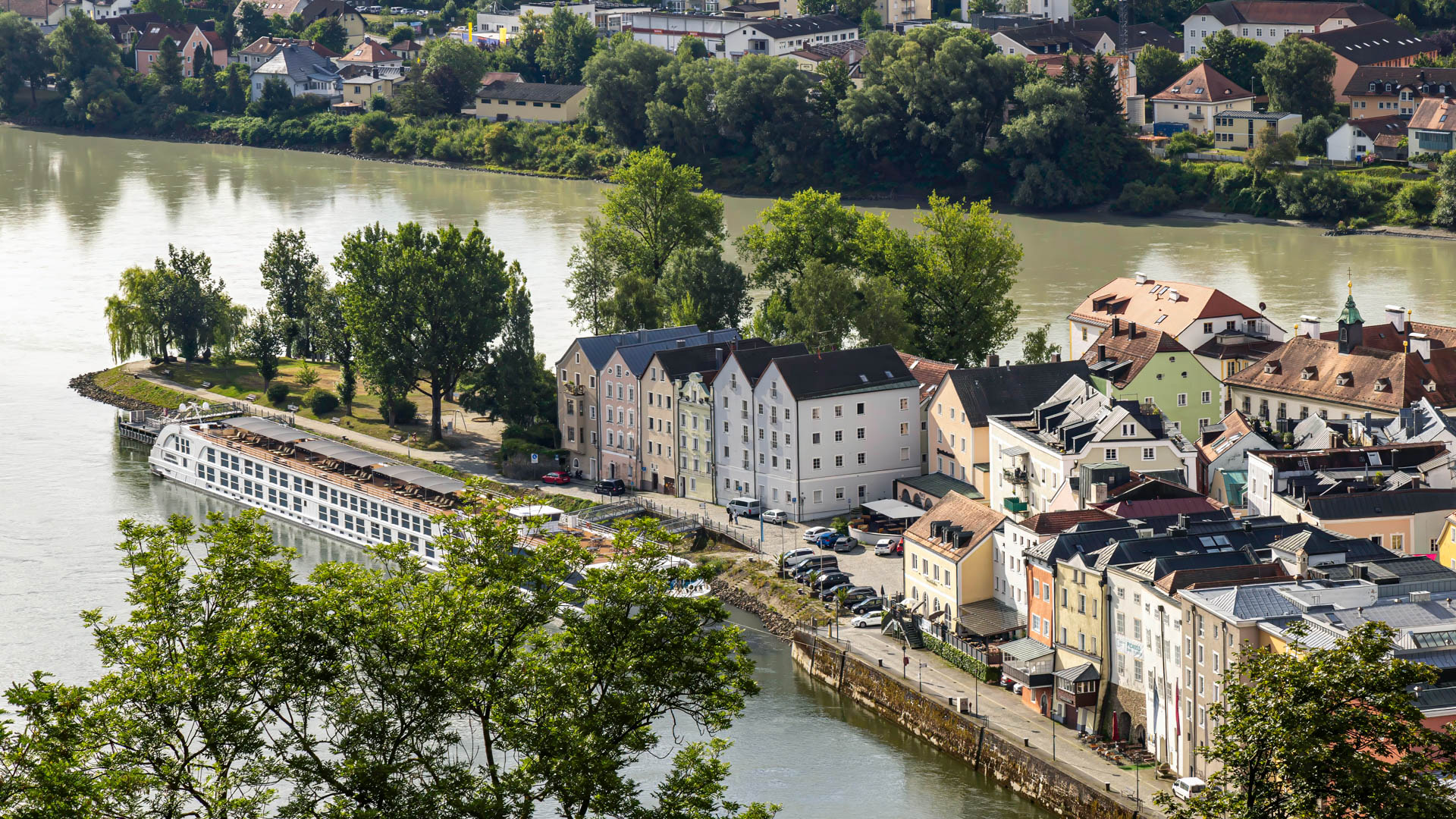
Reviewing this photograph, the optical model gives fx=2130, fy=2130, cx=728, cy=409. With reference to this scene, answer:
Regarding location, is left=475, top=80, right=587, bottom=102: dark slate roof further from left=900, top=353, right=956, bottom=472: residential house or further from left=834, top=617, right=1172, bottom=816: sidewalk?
left=834, top=617, right=1172, bottom=816: sidewalk

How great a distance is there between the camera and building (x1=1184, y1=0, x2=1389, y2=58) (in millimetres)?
103625

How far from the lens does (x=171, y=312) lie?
212 ft

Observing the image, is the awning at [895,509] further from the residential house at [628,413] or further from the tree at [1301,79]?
the tree at [1301,79]

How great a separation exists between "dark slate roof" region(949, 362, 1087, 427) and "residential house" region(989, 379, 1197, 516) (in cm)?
157

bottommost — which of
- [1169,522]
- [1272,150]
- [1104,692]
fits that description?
[1104,692]

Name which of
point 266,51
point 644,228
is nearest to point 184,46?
point 266,51

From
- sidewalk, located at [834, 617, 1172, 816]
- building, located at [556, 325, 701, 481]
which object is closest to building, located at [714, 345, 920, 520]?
building, located at [556, 325, 701, 481]

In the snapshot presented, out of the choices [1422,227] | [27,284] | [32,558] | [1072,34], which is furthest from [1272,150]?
[32,558]

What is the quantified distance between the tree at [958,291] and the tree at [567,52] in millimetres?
56086

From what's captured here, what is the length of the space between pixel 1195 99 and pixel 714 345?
4660cm

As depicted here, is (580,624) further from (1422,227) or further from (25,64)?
(25,64)

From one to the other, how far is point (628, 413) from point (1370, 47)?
57986 millimetres

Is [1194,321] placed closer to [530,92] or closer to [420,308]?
[420,308]

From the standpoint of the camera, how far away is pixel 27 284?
251 feet
